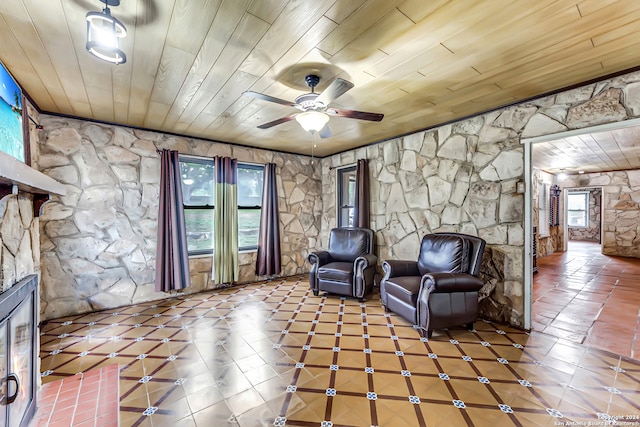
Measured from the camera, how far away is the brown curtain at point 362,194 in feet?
15.2

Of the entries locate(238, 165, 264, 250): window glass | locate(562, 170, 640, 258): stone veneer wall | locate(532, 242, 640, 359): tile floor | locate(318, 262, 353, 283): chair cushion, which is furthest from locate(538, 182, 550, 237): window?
locate(238, 165, 264, 250): window glass

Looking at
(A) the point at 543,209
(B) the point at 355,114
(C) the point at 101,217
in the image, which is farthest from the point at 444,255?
(A) the point at 543,209

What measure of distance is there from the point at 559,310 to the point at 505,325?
105 centimetres

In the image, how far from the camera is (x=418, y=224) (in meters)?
3.98

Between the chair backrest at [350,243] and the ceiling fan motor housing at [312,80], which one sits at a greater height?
the ceiling fan motor housing at [312,80]

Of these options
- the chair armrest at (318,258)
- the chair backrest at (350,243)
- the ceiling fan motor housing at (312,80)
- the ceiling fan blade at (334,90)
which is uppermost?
the ceiling fan motor housing at (312,80)

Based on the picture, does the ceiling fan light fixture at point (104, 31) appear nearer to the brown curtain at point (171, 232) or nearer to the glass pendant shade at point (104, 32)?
the glass pendant shade at point (104, 32)

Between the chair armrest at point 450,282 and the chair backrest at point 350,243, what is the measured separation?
63.4 inches

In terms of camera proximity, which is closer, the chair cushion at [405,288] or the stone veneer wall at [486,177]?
the stone veneer wall at [486,177]

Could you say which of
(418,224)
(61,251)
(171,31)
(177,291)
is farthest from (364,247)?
(61,251)

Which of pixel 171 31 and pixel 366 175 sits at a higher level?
pixel 171 31

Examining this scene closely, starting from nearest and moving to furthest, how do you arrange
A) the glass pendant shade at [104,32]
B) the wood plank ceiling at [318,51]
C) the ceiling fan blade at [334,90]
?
the glass pendant shade at [104,32], the wood plank ceiling at [318,51], the ceiling fan blade at [334,90]

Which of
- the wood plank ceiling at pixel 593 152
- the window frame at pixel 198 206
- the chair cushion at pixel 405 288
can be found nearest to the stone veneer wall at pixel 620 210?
the wood plank ceiling at pixel 593 152

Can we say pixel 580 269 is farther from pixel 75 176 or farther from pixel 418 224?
pixel 75 176
